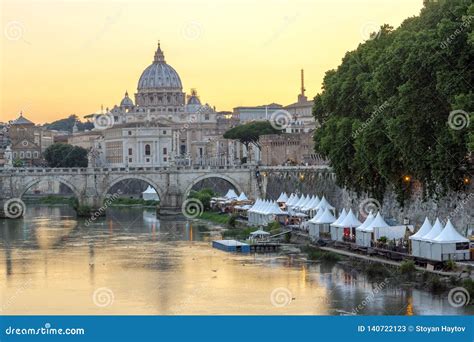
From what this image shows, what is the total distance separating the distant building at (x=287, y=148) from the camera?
90500 millimetres

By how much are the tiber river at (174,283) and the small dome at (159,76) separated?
11831 cm

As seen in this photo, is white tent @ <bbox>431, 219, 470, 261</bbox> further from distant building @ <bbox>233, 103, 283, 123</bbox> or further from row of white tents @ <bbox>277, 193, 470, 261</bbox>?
distant building @ <bbox>233, 103, 283, 123</bbox>

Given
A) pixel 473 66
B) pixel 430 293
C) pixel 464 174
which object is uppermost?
pixel 473 66

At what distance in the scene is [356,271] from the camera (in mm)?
38000

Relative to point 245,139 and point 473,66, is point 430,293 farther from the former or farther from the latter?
point 245,139

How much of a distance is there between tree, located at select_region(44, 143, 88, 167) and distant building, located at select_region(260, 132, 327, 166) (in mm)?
29175

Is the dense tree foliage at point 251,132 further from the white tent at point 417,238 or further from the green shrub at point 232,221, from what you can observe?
the white tent at point 417,238

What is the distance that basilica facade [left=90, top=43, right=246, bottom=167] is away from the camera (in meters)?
127

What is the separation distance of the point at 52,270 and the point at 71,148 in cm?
8016

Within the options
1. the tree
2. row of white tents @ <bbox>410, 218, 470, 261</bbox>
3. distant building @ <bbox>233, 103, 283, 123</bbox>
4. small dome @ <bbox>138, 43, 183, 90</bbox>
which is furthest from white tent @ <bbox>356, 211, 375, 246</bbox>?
small dome @ <bbox>138, 43, 183, 90</bbox>

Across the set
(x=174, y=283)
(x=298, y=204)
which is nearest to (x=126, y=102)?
(x=298, y=204)

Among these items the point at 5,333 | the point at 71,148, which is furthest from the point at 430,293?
the point at 71,148

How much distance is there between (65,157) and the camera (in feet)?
384

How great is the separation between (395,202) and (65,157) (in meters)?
76.4
